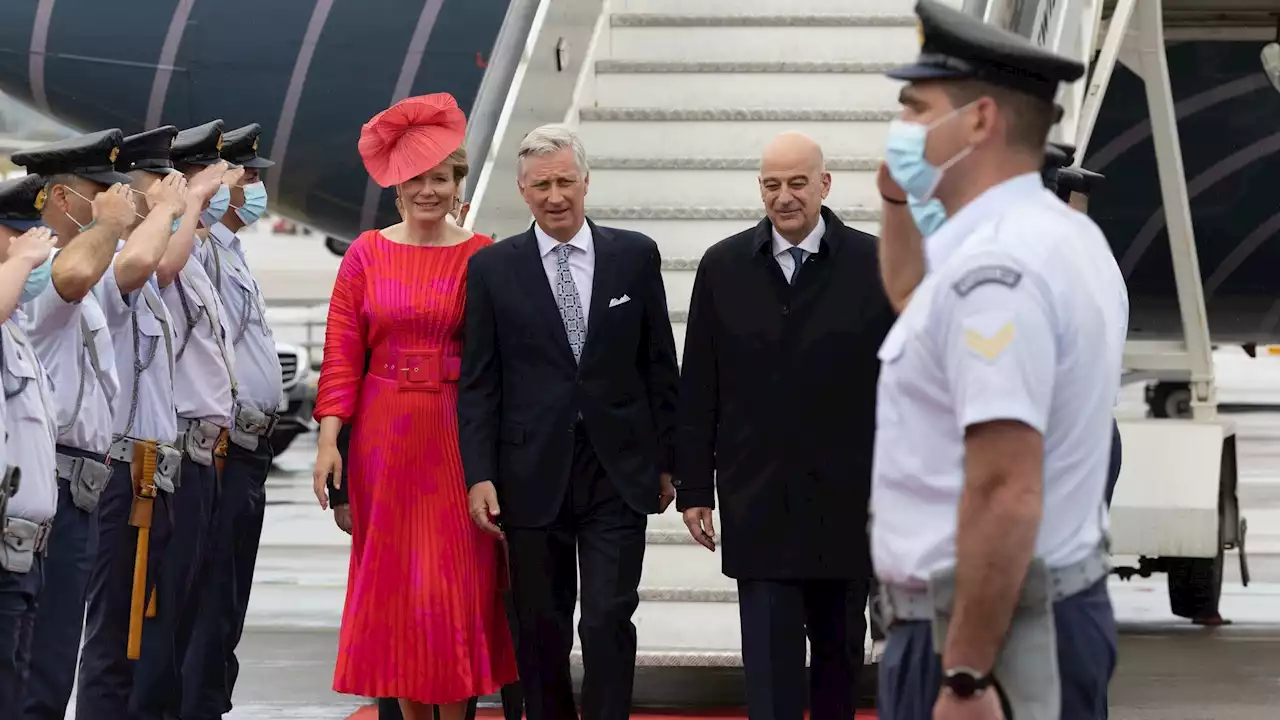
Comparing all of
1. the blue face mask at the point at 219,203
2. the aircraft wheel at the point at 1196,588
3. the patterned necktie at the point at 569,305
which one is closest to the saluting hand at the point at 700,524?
the patterned necktie at the point at 569,305

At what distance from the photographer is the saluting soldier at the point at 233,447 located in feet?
20.4

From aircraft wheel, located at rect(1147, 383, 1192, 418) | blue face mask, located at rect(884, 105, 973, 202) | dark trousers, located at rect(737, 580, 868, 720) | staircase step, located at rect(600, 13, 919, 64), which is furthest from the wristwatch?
aircraft wheel, located at rect(1147, 383, 1192, 418)

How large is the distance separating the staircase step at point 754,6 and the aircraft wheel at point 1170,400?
5654 mm

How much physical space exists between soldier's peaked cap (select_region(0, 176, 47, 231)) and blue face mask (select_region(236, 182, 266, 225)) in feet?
6.72

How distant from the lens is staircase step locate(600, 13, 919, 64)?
8016mm

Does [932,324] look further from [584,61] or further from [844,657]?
[584,61]

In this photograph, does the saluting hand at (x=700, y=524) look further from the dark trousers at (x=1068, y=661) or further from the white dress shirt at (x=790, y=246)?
the dark trousers at (x=1068, y=661)

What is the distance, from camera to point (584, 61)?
26.0ft

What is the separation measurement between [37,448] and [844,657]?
2.18 meters

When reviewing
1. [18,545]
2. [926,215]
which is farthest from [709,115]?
[926,215]

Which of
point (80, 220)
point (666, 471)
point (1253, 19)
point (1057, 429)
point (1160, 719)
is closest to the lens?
point (1057, 429)

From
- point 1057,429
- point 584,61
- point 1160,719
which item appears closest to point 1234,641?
point 1160,719

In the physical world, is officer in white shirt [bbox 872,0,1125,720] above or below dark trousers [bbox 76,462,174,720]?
above

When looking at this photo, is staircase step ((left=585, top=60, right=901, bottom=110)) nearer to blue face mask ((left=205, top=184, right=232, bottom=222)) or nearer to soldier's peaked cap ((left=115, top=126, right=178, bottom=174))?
blue face mask ((left=205, top=184, right=232, bottom=222))
